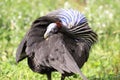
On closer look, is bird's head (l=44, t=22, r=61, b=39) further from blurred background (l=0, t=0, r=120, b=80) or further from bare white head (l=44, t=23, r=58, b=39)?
blurred background (l=0, t=0, r=120, b=80)

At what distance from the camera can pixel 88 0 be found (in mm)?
13516

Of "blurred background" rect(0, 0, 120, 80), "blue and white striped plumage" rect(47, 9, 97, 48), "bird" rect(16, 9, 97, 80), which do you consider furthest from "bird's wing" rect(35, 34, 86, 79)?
"blurred background" rect(0, 0, 120, 80)

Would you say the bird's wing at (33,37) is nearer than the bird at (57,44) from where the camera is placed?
No

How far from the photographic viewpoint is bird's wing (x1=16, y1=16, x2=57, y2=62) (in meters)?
7.23

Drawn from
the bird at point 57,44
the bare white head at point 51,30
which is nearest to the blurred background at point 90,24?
the bird at point 57,44

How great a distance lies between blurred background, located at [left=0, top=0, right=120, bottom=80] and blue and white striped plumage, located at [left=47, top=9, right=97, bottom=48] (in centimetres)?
117

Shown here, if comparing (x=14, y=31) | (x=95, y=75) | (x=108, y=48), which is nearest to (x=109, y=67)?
(x=95, y=75)

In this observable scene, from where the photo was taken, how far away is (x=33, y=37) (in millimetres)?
7266

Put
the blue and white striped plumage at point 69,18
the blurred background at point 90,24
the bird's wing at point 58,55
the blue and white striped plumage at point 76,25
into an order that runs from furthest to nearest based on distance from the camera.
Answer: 1. the blurred background at point 90,24
2. the blue and white striped plumage at point 69,18
3. the blue and white striped plumage at point 76,25
4. the bird's wing at point 58,55

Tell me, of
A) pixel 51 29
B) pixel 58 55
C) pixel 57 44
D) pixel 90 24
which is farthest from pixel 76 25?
pixel 90 24

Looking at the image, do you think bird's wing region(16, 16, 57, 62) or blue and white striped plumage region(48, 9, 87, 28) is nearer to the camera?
bird's wing region(16, 16, 57, 62)

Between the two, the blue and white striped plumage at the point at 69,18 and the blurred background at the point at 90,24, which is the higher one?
the blue and white striped plumage at the point at 69,18

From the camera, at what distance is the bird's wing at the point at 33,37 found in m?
7.23

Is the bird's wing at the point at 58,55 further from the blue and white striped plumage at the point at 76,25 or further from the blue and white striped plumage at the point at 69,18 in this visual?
the blue and white striped plumage at the point at 69,18
